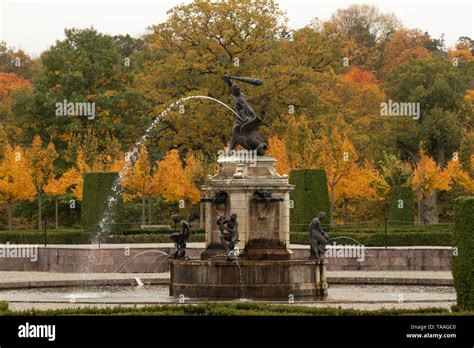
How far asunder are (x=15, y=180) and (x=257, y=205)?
976 inches

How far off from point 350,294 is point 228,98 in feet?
106

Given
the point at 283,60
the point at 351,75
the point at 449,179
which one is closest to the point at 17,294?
the point at 449,179

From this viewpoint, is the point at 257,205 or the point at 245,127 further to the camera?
the point at 245,127

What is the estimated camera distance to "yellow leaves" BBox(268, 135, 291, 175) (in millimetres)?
53406

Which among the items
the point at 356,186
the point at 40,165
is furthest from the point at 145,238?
the point at 356,186

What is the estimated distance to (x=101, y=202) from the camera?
153 feet

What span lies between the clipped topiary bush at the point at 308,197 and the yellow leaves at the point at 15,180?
43.5ft

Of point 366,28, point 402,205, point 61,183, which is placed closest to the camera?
point 402,205

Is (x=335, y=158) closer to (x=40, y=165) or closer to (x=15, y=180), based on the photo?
(x=40, y=165)

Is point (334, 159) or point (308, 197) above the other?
point (334, 159)

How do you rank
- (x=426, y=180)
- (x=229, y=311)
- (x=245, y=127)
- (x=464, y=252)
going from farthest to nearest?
(x=426, y=180) < (x=245, y=127) < (x=464, y=252) < (x=229, y=311)

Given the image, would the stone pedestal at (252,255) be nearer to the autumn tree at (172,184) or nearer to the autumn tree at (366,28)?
the autumn tree at (172,184)

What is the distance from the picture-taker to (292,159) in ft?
175
